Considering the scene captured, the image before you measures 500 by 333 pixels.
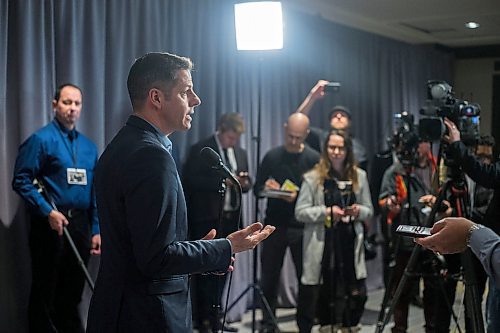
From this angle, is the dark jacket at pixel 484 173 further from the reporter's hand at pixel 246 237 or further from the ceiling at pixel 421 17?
the ceiling at pixel 421 17

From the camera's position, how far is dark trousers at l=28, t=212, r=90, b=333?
3.46 metres

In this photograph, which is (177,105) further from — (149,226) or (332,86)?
(332,86)

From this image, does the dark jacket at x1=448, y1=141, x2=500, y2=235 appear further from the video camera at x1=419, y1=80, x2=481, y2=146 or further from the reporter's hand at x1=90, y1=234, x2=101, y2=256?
the reporter's hand at x1=90, y1=234, x2=101, y2=256

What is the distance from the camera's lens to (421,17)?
5.64 m

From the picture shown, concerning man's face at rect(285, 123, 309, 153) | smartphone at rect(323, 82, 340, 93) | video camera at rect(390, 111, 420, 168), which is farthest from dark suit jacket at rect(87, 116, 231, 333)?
smartphone at rect(323, 82, 340, 93)

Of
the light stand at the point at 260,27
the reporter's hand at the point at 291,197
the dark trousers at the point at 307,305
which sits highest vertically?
the light stand at the point at 260,27

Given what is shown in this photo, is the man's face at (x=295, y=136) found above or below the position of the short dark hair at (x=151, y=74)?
below

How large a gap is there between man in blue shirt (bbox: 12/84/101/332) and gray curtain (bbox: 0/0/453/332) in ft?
0.39

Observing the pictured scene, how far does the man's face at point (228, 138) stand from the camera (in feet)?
14.2

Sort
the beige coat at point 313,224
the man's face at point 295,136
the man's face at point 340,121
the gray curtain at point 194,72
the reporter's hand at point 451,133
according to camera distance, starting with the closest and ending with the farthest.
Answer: the reporter's hand at point 451,133 → the gray curtain at point 194,72 → the beige coat at point 313,224 → the man's face at point 295,136 → the man's face at point 340,121

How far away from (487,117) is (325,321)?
1.62 metres

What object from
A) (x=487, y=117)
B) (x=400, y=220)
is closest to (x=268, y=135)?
(x=400, y=220)

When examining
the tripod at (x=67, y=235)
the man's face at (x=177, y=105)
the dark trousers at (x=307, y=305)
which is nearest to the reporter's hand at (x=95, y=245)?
the tripod at (x=67, y=235)

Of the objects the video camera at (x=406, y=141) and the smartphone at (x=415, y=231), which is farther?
the video camera at (x=406, y=141)
